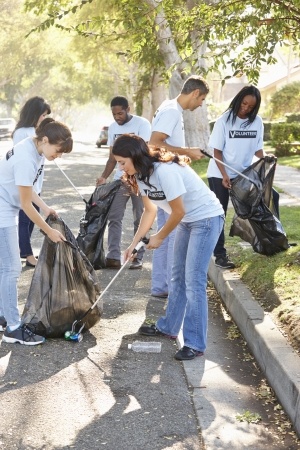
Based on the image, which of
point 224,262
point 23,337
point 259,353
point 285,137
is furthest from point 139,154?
point 285,137

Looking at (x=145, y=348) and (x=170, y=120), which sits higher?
(x=170, y=120)

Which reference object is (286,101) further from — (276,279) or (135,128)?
(276,279)

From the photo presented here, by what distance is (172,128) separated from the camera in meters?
7.32

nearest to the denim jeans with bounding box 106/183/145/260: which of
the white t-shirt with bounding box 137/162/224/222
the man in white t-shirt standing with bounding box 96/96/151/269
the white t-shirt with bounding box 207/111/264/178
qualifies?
the man in white t-shirt standing with bounding box 96/96/151/269

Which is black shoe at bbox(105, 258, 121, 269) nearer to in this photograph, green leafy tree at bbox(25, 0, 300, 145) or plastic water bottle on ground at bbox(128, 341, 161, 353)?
green leafy tree at bbox(25, 0, 300, 145)

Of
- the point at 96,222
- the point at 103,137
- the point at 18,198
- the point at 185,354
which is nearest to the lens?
the point at 185,354

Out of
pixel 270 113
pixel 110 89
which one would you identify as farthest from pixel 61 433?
pixel 110 89

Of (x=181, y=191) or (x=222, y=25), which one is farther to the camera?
(x=222, y=25)

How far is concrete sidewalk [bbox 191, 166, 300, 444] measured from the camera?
4.77 meters

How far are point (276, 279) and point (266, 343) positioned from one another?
5.78 feet

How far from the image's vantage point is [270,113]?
4791 cm

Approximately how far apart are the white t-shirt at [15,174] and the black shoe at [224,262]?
276 cm

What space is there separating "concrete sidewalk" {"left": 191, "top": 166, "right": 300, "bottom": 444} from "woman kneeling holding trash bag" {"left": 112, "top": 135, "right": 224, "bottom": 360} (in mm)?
377

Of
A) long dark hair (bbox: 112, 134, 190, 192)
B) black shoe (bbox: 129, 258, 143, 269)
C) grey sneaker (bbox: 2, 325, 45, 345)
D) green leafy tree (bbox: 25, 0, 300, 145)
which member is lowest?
black shoe (bbox: 129, 258, 143, 269)
